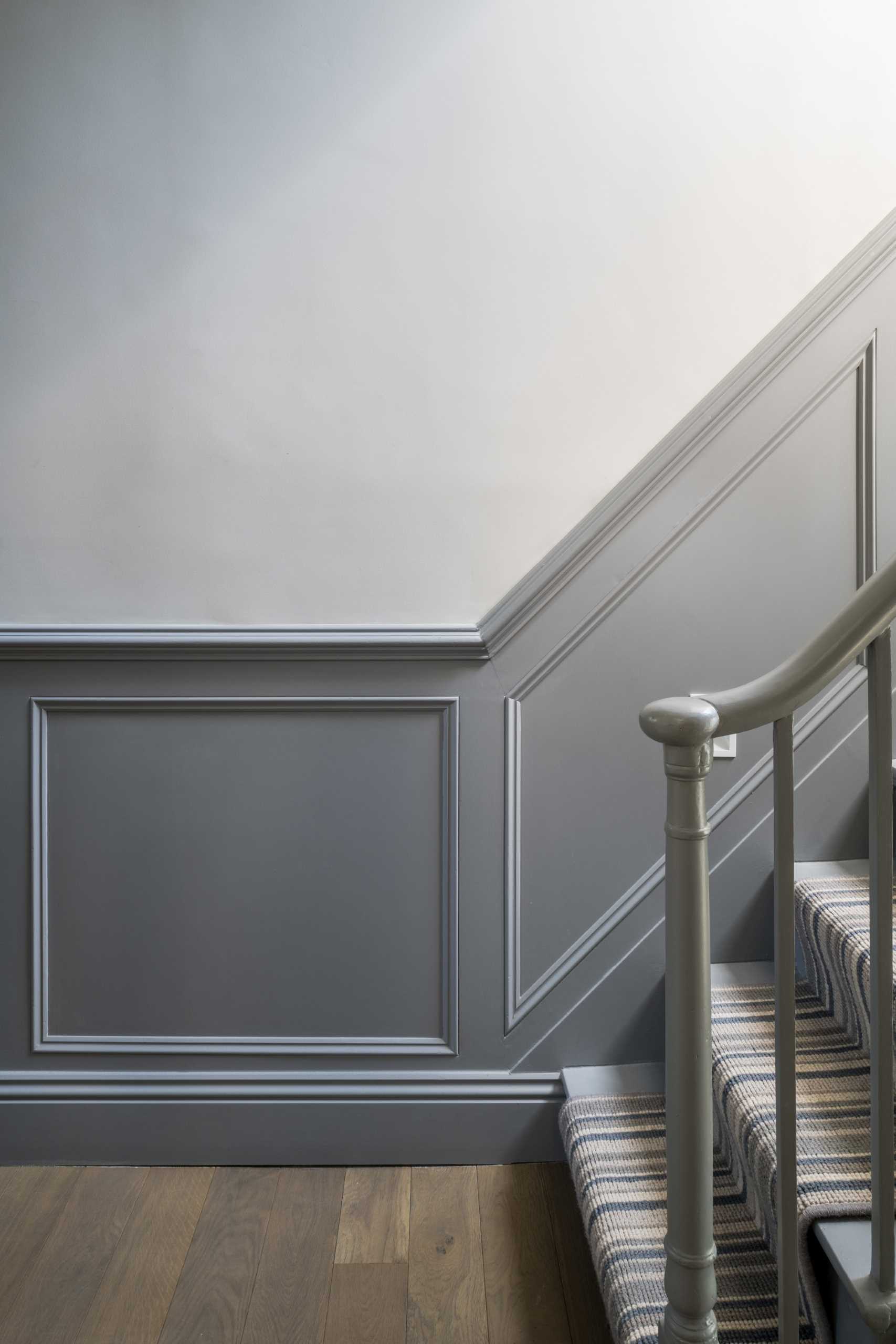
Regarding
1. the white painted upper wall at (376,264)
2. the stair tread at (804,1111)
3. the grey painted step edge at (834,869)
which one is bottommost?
the stair tread at (804,1111)

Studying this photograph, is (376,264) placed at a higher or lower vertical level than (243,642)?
higher

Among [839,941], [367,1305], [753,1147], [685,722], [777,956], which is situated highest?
[685,722]

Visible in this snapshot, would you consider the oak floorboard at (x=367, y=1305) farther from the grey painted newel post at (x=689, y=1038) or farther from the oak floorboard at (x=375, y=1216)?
the grey painted newel post at (x=689, y=1038)

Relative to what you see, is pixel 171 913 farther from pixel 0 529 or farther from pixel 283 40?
pixel 283 40

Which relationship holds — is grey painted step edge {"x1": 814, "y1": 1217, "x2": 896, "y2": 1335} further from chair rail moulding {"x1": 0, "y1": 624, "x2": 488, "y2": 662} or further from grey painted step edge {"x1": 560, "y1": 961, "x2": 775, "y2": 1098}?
chair rail moulding {"x1": 0, "y1": 624, "x2": 488, "y2": 662}

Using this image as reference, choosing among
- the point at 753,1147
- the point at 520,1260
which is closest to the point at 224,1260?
the point at 520,1260

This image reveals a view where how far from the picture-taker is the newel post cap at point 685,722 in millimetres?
943

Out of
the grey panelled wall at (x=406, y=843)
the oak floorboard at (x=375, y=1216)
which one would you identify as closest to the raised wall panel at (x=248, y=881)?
the grey panelled wall at (x=406, y=843)

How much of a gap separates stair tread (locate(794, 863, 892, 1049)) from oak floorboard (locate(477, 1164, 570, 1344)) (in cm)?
59

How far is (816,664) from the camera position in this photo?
929mm

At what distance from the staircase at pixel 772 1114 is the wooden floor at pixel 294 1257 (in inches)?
5.7

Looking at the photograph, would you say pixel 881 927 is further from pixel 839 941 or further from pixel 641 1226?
pixel 641 1226

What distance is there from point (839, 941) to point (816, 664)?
674 millimetres

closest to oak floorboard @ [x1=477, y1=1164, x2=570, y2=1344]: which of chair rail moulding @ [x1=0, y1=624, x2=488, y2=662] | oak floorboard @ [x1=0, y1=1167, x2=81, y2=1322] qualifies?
oak floorboard @ [x1=0, y1=1167, x2=81, y2=1322]
